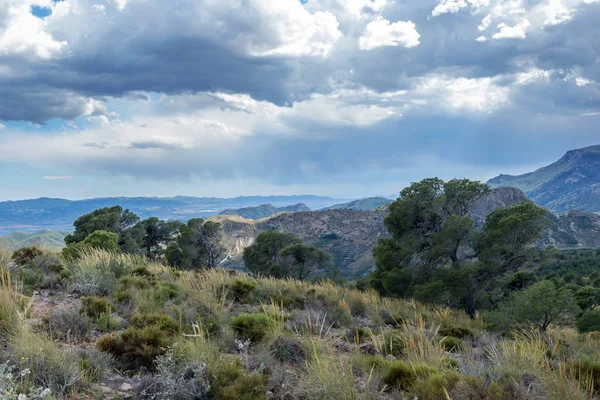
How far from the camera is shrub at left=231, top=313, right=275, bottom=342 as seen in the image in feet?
20.6

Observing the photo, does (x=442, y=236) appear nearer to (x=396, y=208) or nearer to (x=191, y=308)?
(x=396, y=208)

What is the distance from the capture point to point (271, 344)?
18.8 feet

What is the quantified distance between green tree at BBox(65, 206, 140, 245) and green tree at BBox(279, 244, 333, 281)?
1822 centimetres

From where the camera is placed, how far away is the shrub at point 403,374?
4.72m

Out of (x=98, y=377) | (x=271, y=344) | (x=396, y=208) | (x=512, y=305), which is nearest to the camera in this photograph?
(x=98, y=377)

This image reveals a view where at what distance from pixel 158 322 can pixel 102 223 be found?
39.5 metres

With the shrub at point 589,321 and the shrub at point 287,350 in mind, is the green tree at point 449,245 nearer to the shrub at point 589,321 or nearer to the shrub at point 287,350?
the shrub at point 589,321

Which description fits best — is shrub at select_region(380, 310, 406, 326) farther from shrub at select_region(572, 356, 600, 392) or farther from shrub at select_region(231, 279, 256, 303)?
shrub at select_region(572, 356, 600, 392)

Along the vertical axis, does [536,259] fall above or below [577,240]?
above

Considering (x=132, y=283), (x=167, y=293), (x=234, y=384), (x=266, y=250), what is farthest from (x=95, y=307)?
(x=266, y=250)

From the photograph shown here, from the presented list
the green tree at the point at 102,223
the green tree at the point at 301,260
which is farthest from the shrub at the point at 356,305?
the green tree at the point at 102,223

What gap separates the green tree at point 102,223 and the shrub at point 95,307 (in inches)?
1366

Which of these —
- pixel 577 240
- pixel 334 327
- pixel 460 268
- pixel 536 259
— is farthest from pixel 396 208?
pixel 577 240

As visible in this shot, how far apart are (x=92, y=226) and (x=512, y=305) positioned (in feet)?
126
